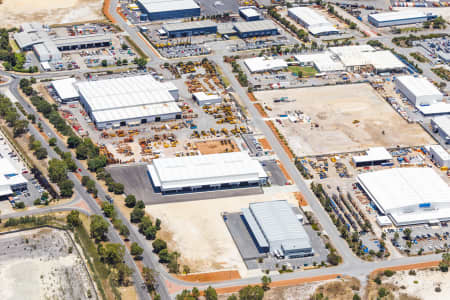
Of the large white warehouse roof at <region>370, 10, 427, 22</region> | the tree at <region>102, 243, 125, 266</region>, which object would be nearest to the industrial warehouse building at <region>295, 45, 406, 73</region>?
the large white warehouse roof at <region>370, 10, 427, 22</region>

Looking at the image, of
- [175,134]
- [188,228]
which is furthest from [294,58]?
[188,228]

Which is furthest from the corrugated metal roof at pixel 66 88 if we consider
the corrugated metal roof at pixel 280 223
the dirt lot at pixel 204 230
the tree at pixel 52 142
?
the corrugated metal roof at pixel 280 223

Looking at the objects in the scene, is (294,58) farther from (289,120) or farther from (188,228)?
(188,228)

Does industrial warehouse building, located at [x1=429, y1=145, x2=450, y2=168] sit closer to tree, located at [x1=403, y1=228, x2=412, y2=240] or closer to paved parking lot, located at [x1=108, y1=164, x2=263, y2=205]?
tree, located at [x1=403, y1=228, x2=412, y2=240]

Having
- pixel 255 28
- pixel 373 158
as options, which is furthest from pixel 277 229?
pixel 255 28

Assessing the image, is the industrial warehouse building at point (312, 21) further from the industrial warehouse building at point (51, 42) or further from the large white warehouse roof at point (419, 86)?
the industrial warehouse building at point (51, 42)
